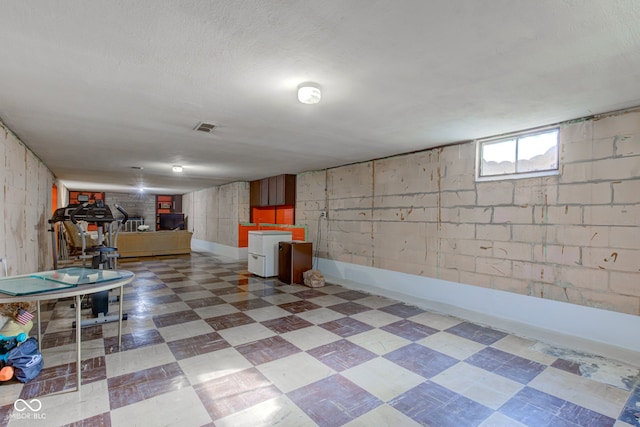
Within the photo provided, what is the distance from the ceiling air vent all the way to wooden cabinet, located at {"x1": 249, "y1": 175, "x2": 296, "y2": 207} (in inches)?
137

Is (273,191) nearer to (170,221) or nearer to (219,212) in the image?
(219,212)

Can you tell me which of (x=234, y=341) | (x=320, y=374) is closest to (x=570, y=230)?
(x=320, y=374)

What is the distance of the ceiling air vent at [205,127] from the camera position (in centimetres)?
333

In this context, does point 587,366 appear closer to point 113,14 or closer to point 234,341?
point 234,341

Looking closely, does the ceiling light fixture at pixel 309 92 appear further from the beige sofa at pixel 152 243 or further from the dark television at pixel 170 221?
the dark television at pixel 170 221

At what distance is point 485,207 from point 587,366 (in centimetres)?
188

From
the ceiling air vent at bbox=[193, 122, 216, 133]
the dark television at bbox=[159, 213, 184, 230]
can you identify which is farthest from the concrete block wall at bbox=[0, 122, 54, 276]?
the dark television at bbox=[159, 213, 184, 230]

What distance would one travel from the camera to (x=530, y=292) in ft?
11.0

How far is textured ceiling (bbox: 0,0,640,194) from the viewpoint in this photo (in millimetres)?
1495

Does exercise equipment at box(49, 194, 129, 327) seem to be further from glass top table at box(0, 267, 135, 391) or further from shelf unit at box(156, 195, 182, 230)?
shelf unit at box(156, 195, 182, 230)

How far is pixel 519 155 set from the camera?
138 inches

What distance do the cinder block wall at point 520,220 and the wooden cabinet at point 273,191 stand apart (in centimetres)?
192

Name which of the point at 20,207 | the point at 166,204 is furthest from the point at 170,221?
the point at 20,207

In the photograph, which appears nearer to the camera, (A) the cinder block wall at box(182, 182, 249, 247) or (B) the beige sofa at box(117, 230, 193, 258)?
(B) the beige sofa at box(117, 230, 193, 258)
